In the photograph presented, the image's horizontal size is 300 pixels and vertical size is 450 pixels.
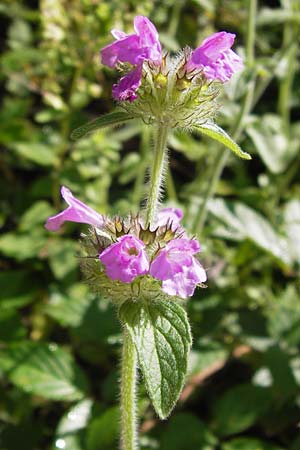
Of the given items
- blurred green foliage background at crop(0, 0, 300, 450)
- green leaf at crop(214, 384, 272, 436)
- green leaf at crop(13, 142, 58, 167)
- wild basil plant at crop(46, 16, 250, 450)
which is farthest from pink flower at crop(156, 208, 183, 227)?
green leaf at crop(13, 142, 58, 167)

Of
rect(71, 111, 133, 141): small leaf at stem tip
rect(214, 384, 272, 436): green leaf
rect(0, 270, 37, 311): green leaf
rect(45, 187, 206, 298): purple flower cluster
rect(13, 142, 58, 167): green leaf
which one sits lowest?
rect(45, 187, 206, 298): purple flower cluster

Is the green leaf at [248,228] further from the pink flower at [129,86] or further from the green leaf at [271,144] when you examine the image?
the pink flower at [129,86]

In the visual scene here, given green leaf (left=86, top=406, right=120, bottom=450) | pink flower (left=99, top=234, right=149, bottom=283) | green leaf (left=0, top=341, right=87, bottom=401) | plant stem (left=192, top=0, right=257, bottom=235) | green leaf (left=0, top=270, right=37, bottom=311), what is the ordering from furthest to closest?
green leaf (left=0, top=270, right=37, bottom=311) → plant stem (left=192, top=0, right=257, bottom=235) → green leaf (left=0, top=341, right=87, bottom=401) → green leaf (left=86, top=406, right=120, bottom=450) → pink flower (left=99, top=234, right=149, bottom=283)

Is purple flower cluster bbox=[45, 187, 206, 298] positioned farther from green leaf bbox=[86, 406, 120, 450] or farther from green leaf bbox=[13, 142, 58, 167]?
green leaf bbox=[13, 142, 58, 167]

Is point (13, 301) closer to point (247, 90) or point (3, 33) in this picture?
point (247, 90)

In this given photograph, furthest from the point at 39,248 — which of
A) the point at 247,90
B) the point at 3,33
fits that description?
the point at 3,33

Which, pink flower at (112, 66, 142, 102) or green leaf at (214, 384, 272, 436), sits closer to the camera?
pink flower at (112, 66, 142, 102)
